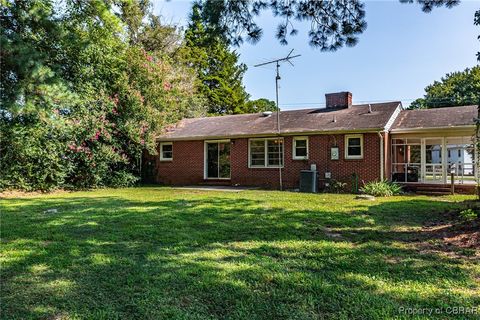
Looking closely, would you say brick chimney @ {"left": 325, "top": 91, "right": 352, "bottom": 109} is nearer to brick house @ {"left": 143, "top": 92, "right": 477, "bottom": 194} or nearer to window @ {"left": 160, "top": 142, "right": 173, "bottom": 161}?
brick house @ {"left": 143, "top": 92, "right": 477, "bottom": 194}

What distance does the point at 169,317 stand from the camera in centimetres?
302

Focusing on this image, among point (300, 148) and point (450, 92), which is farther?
point (450, 92)

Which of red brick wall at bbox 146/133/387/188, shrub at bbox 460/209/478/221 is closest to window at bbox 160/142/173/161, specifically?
red brick wall at bbox 146/133/387/188

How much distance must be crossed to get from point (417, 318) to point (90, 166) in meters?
14.4

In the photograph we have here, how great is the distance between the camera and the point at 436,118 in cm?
1530

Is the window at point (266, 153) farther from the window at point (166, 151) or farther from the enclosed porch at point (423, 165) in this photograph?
the enclosed porch at point (423, 165)

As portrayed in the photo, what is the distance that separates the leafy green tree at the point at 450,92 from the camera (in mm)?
34562

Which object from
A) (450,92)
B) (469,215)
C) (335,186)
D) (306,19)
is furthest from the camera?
(450,92)

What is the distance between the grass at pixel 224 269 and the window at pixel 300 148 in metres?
8.08

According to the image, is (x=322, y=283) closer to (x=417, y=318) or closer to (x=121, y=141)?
(x=417, y=318)

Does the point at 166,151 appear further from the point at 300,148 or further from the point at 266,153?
the point at 300,148

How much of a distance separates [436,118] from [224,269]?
14.5 meters

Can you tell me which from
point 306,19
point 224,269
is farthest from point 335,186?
point 224,269

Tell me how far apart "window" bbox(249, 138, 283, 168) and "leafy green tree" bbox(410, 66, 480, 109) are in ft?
86.5
